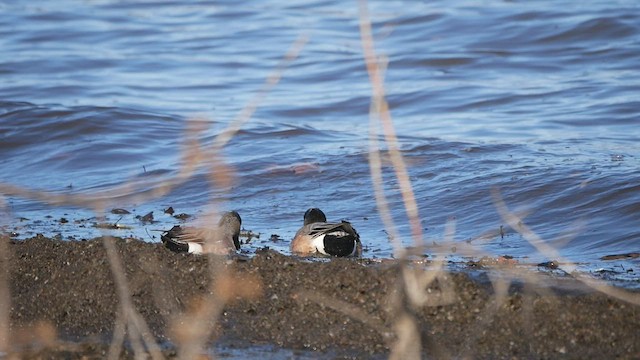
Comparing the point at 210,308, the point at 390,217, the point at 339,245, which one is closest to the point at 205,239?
the point at 339,245

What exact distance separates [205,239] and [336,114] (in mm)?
6129

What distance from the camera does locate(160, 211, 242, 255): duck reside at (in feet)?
23.0

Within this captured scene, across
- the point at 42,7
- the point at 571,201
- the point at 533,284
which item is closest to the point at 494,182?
the point at 571,201

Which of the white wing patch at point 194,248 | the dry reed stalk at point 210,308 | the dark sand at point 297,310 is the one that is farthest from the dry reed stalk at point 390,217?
the white wing patch at point 194,248

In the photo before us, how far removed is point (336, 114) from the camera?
13.1 meters

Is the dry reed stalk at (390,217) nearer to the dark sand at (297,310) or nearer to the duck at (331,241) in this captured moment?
the dark sand at (297,310)

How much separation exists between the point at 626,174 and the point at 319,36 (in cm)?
934

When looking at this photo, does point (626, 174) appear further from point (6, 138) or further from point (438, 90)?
point (6, 138)

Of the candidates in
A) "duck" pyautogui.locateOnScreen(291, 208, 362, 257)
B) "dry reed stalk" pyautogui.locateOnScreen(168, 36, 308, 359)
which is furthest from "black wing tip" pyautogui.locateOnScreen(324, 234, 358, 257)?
"dry reed stalk" pyautogui.locateOnScreen(168, 36, 308, 359)

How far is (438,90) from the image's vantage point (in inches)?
546

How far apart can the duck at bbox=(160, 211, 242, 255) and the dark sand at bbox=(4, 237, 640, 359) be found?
517mm

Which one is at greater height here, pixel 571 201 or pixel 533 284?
pixel 533 284

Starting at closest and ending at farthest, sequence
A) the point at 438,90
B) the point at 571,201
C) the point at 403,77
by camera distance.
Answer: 1. the point at 571,201
2. the point at 438,90
3. the point at 403,77

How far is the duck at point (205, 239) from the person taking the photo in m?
7.02
